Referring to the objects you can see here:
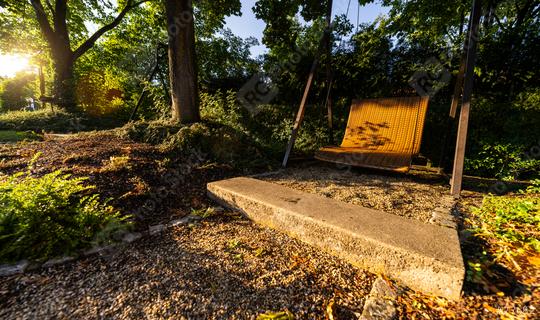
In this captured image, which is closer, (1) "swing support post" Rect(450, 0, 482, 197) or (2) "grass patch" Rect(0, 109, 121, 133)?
(1) "swing support post" Rect(450, 0, 482, 197)

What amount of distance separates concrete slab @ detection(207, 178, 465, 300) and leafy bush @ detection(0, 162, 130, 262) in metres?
1.26

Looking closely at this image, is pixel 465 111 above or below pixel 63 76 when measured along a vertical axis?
below

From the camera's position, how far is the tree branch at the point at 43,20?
28.2 feet

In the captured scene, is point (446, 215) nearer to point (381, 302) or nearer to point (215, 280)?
point (381, 302)

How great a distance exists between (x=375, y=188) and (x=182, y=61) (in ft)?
14.2

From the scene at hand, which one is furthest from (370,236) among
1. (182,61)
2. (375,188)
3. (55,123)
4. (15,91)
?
(15,91)

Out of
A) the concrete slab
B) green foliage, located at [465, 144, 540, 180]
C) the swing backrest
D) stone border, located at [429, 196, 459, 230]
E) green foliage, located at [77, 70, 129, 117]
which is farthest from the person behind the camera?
green foliage, located at [77, 70, 129, 117]

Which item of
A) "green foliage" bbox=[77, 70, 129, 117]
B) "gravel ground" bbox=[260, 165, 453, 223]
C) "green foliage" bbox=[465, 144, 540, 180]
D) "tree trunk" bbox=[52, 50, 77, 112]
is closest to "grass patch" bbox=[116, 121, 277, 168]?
"gravel ground" bbox=[260, 165, 453, 223]

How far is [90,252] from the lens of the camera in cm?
168

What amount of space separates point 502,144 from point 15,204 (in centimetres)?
629

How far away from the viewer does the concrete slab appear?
123 cm

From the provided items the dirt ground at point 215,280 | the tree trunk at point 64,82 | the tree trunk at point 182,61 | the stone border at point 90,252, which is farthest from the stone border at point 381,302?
the tree trunk at point 64,82

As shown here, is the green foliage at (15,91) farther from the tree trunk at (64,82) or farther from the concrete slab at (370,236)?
the concrete slab at (370,236)

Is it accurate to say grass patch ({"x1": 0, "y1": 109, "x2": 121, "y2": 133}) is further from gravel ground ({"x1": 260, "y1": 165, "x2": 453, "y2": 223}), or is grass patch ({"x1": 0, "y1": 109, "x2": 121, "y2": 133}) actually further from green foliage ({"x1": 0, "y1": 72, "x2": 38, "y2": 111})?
green foliage ({"x1": 0, "y1": 72, "x2": 38, "y2": 111})
